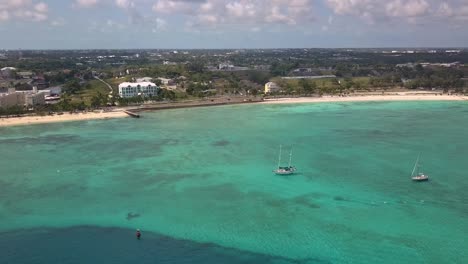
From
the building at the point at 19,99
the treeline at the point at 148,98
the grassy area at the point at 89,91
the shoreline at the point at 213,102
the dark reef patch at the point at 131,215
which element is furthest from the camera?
the grassy area at the point at 89,91

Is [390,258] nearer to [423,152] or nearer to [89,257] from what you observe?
[89,257]

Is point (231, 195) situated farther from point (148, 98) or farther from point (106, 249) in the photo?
point (148, 98)

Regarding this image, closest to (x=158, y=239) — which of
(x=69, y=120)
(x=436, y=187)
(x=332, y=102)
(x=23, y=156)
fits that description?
(x=436, y=187)

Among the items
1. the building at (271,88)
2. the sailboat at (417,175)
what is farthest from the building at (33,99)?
the sailboat at (417,175)

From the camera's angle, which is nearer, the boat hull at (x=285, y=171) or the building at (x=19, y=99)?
the boat hull at (x=285, y=171)

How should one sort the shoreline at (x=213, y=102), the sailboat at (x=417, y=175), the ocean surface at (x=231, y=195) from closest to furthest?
the ocean surface at (x=231, y=195), the sailboat at (x=417, y=175), the shoreline at (x=213, y=102)

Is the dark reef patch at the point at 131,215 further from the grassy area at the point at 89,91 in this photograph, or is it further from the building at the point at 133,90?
the building at the point at 133,90
